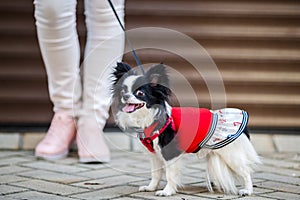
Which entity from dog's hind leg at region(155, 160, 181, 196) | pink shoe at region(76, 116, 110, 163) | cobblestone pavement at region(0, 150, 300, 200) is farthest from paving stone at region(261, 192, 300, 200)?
pink shoe at region(76, 116, 110, 163)

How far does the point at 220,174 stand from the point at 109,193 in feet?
1.61

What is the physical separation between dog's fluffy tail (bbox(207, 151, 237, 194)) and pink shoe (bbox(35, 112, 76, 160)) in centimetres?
105

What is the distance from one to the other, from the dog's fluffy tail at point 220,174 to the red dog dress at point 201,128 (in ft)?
0.28

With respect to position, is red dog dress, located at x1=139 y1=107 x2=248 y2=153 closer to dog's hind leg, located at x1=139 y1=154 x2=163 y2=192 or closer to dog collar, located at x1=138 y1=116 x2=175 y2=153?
dog collar, located at x1=138 y1=116 x2=175 y2=153

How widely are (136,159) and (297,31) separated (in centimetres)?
141

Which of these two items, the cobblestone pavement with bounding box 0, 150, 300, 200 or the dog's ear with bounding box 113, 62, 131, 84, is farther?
the cobblestone pavement with bounding box 0, 150, 300, 200

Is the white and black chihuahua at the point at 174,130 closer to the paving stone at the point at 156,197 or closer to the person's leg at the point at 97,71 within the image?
the paving stone at the point at 156,197

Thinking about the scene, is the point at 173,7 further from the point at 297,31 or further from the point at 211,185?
the point at 211,185

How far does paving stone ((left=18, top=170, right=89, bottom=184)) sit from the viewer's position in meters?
3.03

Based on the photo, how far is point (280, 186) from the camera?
118 inches

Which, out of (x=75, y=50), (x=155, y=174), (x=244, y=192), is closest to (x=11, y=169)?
(x=75, y=50)

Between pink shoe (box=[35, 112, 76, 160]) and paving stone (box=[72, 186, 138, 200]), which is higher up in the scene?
pink shoe (box=[35, 112, 76, 160])

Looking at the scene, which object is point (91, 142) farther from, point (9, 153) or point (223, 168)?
point (223, 168)

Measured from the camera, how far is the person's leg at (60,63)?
332 centimetres
